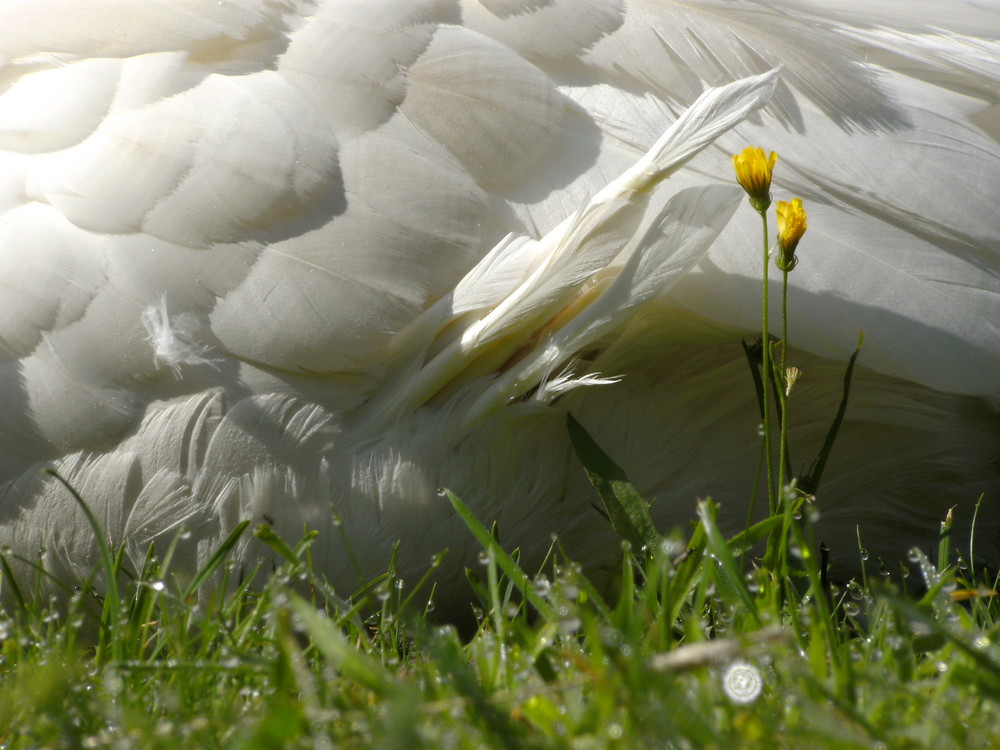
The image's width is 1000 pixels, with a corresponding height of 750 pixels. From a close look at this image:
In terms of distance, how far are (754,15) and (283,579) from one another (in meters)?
1.22

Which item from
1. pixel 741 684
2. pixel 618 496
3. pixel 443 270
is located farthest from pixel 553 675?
pixel 443 270

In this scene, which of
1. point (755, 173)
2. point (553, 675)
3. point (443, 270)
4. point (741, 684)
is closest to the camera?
point (741, 684)

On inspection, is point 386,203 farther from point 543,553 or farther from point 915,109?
point 915,109

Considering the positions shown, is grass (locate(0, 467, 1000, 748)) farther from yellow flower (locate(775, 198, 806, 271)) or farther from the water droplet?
yellow flower (locate(775, 198, 806, 271))

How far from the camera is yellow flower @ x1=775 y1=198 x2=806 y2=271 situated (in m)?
1.29

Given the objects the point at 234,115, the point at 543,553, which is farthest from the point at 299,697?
the point at 234,115

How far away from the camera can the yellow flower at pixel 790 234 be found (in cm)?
129

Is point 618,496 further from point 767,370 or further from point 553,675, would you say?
point 553,675

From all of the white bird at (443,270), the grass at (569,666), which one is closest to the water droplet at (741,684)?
the grass at (569,666)

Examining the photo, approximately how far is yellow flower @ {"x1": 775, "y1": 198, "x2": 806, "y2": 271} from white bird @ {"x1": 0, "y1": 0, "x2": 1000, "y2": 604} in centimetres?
10

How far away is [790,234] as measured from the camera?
4.24ft

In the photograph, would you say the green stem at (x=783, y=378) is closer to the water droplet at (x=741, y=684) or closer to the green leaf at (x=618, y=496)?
the green leaf at (x=618, y=496)

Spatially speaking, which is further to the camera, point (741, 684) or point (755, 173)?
point (755, 173)

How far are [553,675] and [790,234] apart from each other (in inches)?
26.0
